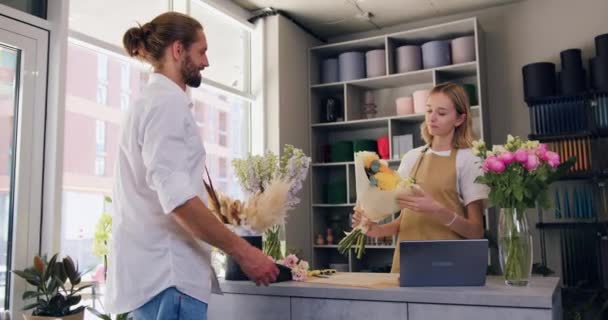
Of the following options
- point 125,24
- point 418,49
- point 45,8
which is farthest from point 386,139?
point 45,8

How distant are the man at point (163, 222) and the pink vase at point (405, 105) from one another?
305 cm

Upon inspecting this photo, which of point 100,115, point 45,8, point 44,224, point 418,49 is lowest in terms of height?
point 44,224

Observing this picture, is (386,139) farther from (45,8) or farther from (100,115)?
(45,8)

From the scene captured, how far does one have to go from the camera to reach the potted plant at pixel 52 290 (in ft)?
7.04

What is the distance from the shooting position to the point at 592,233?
3490 millimetres

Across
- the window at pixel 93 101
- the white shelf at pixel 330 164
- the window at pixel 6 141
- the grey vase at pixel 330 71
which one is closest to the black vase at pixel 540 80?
the white shelf at pixel 330 164

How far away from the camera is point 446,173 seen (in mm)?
1956

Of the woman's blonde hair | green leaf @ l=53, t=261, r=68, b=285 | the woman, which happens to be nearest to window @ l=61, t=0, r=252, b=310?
green leaf @ l=53, t=261, r=68, b=285

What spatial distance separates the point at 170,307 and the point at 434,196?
1.09 m

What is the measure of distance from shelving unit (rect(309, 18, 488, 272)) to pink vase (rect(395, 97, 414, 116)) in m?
0.07

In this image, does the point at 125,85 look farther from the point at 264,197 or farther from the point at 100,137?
the point at 264,197

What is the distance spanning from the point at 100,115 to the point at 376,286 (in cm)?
214

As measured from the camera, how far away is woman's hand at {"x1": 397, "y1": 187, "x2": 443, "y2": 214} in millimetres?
1646

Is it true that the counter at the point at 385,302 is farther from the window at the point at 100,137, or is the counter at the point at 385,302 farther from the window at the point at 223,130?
the window at the point at 223,130
